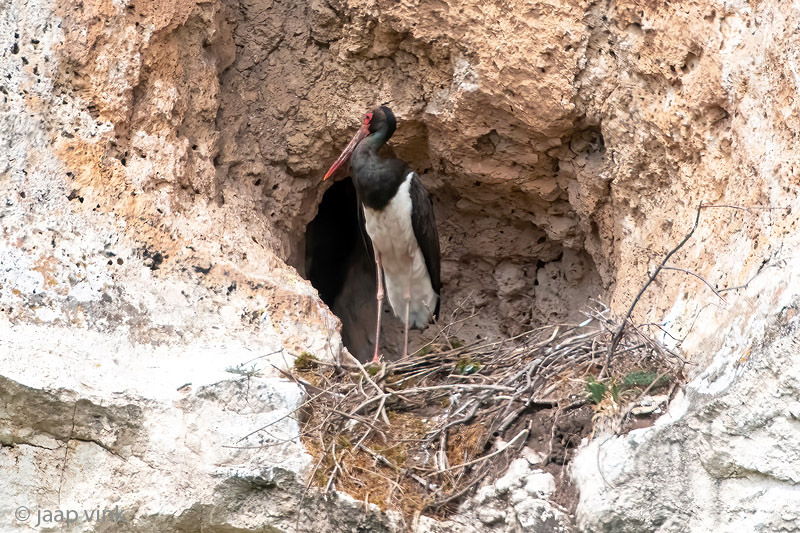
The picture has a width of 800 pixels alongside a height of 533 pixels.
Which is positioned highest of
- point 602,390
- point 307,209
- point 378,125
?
point 378,125

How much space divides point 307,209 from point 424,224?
0.73 metres

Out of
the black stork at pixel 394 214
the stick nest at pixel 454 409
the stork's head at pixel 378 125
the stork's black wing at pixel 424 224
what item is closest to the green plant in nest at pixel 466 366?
the stick nest at pixel 454 409

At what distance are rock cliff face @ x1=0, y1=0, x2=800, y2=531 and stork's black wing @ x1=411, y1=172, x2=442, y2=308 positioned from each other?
1.06 ft

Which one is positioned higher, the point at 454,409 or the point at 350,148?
the point at 350,148

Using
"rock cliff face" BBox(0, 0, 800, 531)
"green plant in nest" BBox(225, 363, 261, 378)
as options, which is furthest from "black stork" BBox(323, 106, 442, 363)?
"green plant in nest" BBox(225, 363, 261, 378)

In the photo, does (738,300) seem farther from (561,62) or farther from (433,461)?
(561,62)

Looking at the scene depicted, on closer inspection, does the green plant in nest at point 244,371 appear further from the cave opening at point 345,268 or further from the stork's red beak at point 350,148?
the cave opening at point 345,268

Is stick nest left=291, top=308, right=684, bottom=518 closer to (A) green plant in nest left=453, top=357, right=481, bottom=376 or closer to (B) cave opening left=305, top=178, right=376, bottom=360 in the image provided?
(A) green plant in nest left=453, top=357, right=481, bottom=376

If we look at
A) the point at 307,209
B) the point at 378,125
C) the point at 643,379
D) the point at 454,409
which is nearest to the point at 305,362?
the point at 454,409

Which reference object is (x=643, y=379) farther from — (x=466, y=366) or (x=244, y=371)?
(x=244, y=371)

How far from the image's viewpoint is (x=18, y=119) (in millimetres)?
4070

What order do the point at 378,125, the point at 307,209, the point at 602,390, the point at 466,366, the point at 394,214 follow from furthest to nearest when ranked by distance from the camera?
the point at 307,209 → the point at 394,214 → the point at 378,125 → the point at 466,366 → the point at 602,390

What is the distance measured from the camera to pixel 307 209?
5641 millimetres

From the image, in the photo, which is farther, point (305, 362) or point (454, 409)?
point (305, 362)
